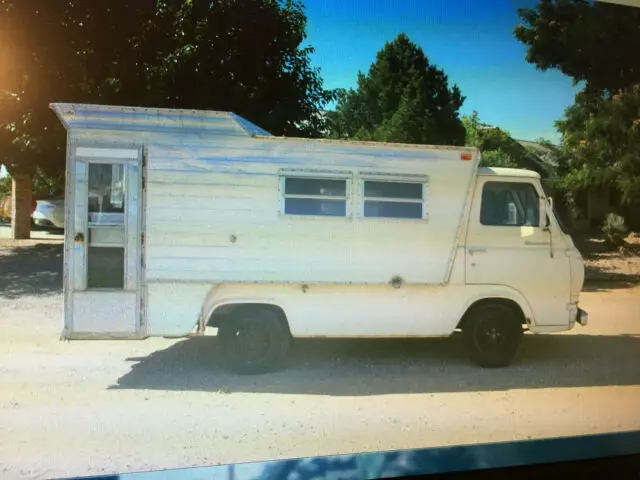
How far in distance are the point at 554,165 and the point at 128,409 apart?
4201 millimetres

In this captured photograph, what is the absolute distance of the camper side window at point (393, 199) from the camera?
183 inches

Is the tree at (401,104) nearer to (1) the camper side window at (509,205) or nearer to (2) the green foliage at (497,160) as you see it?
(2) the green foliage at (497,160)

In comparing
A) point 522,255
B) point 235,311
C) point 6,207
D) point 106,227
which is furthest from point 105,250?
point 522,255

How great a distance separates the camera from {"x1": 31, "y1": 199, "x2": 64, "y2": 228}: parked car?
14.6 feet

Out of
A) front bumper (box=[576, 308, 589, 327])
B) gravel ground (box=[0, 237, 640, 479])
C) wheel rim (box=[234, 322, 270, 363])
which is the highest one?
front bumper (box=[576, 308, 589, 327])

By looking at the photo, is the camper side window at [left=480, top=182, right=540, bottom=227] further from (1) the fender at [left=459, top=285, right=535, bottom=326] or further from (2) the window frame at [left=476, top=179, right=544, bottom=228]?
(1) the fender at [left=459, top=285, right=535, bottom=326]

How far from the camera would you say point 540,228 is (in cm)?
499

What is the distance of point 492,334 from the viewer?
5.01 meters

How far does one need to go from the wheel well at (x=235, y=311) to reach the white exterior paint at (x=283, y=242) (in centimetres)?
11

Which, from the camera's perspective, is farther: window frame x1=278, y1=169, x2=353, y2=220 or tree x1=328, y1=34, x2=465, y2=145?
window frame x1=278, y1=169, x2=353, y2=220

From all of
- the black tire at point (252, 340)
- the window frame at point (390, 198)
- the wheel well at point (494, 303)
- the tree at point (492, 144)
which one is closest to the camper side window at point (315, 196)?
the window frame at point (390, 198)

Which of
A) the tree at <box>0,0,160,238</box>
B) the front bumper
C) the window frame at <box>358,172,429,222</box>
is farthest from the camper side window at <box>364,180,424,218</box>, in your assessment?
the tree at <box>0,0,160,238</box>

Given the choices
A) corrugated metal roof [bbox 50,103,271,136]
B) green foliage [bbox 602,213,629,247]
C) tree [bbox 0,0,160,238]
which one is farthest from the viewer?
green foliage [bbox 602,213,629,247]

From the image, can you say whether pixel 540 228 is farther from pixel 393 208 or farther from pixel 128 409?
pixel 128 409
